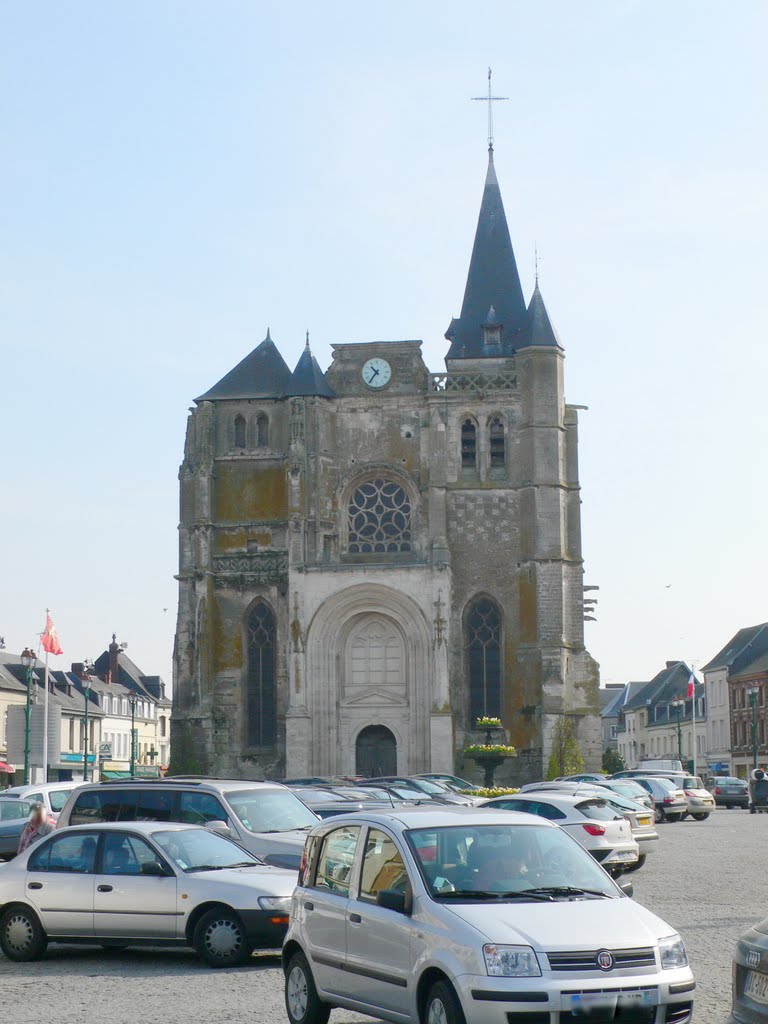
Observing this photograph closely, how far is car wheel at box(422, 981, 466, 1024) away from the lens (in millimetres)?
8305

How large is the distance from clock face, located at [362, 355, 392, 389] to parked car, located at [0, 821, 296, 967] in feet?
128

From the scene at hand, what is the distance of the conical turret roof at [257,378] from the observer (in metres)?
53.4

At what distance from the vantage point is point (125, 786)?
1706 cm

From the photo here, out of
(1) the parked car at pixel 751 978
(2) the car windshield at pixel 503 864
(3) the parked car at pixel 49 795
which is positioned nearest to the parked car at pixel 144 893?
(2) the car windshield at pixel 503 864

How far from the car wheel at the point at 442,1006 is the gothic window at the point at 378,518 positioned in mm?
43672

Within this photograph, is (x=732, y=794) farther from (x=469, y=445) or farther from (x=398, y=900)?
(x=398, y=900)

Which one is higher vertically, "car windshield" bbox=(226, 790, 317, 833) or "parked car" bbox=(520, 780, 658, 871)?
"car windshield" bbox=(226, 790, 317, 833)

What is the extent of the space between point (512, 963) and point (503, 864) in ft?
3.80

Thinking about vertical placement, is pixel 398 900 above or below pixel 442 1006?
above

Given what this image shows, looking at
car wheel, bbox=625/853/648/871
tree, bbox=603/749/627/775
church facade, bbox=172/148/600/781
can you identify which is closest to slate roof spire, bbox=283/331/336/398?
church facade, bbox=172/148/600/781

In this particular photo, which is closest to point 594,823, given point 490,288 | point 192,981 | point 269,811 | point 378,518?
point 269,811

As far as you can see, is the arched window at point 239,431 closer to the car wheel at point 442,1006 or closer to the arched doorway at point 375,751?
the arched doorway at point 375,751

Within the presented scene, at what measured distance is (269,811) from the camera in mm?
17078

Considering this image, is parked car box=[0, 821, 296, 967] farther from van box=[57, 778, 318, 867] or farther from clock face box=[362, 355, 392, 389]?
clock face box=[362, 355, 392, 389]
